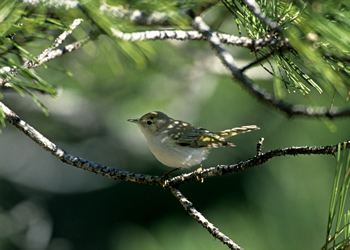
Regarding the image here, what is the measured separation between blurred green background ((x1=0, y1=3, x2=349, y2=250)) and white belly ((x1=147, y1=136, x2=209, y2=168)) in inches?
21.6

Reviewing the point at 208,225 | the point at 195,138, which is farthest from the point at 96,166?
the point at 195,138

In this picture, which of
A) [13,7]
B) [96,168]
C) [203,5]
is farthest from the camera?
[96,168]

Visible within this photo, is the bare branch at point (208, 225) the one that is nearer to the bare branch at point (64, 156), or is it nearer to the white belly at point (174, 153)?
the bare branch at point (64, 156)

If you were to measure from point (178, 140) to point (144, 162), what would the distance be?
220 centimetres

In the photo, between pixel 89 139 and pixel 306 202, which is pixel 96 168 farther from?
pixel 89 139

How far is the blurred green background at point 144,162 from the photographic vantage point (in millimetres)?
3545

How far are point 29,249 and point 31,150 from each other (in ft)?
5.87

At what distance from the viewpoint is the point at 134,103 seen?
547cm

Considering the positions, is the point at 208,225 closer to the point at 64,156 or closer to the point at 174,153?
the point at 64,156

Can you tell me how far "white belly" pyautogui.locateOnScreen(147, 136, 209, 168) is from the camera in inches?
136

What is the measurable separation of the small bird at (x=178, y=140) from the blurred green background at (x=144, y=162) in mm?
543

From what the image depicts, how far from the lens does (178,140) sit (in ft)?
12.2

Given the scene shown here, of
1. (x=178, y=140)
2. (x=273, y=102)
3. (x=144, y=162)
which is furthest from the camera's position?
(x=144, y=162)

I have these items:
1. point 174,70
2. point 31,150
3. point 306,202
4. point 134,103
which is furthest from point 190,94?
point 31,150
